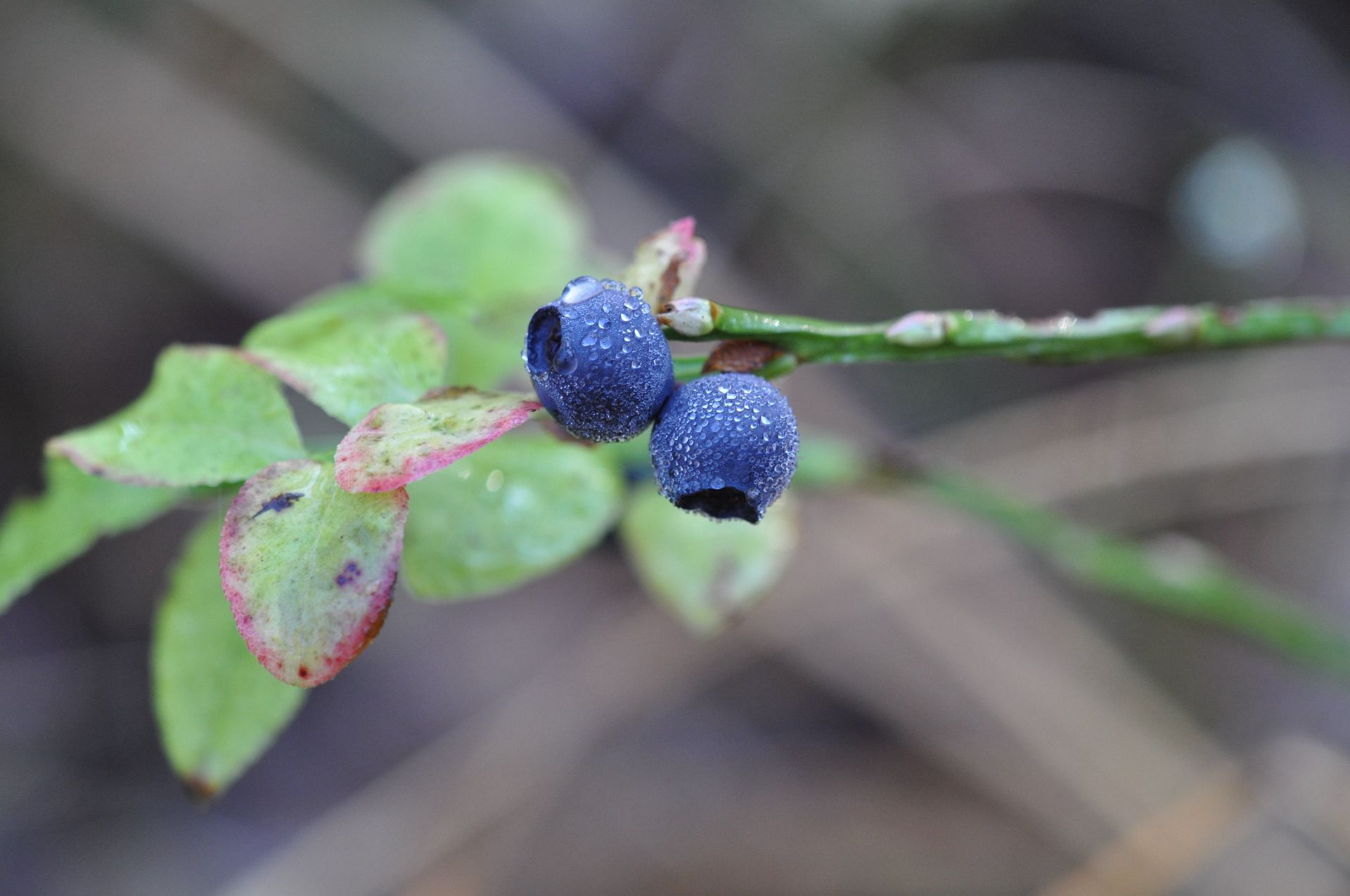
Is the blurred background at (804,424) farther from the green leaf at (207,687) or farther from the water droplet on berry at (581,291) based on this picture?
the water droplet on berry at (581,291)

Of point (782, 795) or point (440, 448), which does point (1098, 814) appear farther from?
point (440, 448)

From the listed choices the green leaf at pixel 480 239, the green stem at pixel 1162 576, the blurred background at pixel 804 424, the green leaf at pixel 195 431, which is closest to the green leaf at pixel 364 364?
the green leaf at pixel 195 431

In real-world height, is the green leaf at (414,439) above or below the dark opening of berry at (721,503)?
below

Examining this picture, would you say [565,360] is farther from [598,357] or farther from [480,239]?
[480,239]

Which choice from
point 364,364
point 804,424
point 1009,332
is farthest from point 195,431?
point 804,424

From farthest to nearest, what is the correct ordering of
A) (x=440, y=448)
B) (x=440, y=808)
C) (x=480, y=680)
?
(x=480, y=680)
(x=440, y=808)
(x=440, y=448)

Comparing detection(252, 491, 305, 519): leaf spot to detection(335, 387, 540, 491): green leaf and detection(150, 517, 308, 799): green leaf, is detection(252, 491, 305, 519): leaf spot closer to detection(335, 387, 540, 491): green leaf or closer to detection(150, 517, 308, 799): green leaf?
detection(335, 387, 540, 491): green leaf

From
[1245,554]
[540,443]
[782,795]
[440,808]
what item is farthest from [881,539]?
Answer: [540,443]
